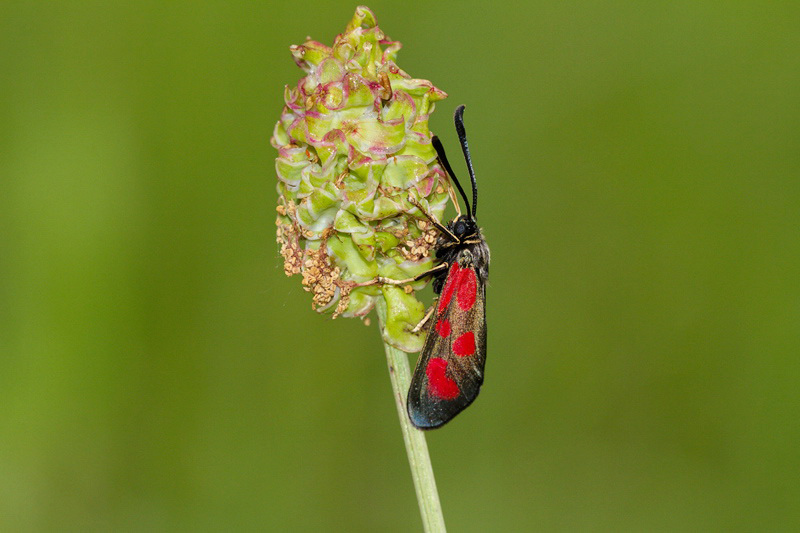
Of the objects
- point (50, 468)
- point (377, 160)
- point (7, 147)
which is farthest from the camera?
point (7, 147)

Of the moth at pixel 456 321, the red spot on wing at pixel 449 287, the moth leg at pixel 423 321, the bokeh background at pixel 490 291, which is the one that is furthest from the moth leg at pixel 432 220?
the bokeh background at pixel 490 291

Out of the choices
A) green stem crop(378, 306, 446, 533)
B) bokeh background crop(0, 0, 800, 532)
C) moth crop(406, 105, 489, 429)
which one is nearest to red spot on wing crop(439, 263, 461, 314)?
moth crop(406, 105, 489, 429)

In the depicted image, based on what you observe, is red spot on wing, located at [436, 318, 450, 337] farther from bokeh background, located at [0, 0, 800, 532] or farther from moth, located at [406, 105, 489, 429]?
bokeh background, located at [0, 0, 800, 532]

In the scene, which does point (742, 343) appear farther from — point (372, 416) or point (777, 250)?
point (372, 416)

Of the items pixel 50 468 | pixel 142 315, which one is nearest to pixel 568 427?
pixel 142 315

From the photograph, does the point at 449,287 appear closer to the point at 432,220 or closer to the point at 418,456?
the point at 432,220

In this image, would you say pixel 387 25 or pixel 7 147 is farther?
pixel 387 25
